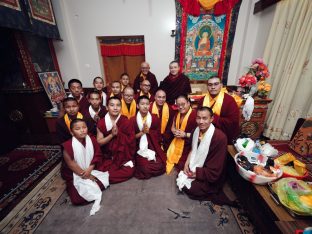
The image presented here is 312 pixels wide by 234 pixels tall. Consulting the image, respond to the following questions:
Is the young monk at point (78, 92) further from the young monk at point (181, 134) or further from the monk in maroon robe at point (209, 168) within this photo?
the monk in maroon robe at point (209, 168)

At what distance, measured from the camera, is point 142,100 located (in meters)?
2.69

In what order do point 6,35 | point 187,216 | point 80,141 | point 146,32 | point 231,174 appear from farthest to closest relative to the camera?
point 146,32 → point 6,35 → point 231,174 → point 80,141 → point 187,216

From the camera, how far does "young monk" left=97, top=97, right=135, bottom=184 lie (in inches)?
99.6

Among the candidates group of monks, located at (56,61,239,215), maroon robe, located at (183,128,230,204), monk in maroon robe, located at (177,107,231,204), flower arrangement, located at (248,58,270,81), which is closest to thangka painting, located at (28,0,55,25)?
group of monks, located at (56,61,239,215)

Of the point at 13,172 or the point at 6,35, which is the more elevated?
the point at 6,35

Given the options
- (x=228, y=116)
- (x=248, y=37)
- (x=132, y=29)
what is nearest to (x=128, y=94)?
(x=228, y=116)

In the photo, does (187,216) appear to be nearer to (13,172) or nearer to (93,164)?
(93,164)

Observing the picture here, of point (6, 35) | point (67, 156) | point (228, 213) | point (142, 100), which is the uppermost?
point (6, 35)

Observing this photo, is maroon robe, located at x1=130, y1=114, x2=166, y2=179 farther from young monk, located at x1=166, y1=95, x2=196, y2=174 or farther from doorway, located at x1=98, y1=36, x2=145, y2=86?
doorway, located at x1=98, y1=36, x2=145, y2=86

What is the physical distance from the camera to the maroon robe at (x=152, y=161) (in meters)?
2.56

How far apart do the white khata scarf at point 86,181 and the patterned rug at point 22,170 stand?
97 centimetres

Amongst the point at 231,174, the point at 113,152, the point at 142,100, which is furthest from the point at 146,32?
the point at 231,174

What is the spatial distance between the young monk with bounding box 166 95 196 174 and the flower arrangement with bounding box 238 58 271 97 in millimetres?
1726

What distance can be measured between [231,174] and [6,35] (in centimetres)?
585
